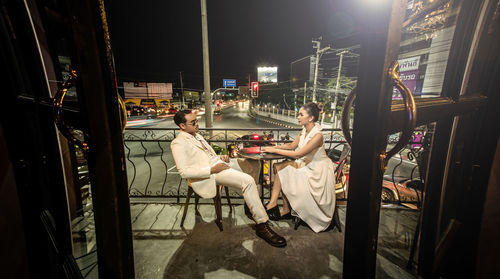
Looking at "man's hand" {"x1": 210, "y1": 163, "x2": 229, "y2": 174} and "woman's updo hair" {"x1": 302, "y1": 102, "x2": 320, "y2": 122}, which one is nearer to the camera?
"man's hand" {"x1": 210, "y1": 163, "x2": 229, "y2": 174}

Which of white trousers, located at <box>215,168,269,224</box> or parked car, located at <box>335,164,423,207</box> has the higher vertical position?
white trousers, located at <box>215,168,269,224</box>

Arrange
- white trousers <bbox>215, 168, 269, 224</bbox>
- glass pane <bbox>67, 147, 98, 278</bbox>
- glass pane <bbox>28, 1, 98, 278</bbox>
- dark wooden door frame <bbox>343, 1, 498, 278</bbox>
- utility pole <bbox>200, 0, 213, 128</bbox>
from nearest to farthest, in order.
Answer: dark wooden door frame <bbox>343, 1, 498, 278</bbox> → glass pane <bbox>28, 1, 98, 278</bbox> → glass pane <bbox>67, 147, 98, 278</bbox> → white trousers <bbox>215, 168, 269, 224</bbox> → utility pole <bbox>200, 0, 213, 128</bbox>

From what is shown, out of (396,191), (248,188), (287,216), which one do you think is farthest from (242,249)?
(396,191)

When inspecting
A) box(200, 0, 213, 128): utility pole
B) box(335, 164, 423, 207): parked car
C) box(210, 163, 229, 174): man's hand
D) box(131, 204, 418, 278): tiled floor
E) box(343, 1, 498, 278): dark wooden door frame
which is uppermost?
box(200, 0, 213, 128): utility pole

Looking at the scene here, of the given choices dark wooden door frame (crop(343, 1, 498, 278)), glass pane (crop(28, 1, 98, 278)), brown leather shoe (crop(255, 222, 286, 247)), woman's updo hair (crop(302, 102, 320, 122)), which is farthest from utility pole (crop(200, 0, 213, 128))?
dark wooden door frame (crop(343, 1, 498, 278))

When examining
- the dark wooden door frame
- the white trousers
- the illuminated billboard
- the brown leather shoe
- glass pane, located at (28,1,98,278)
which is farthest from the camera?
the illuminated billboard

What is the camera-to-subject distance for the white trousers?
2.46 m

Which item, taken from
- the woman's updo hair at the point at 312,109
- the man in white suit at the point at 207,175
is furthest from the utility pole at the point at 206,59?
the woman's updo hair at the point at 312,109

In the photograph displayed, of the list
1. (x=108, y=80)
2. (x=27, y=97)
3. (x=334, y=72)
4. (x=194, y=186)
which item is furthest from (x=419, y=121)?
(x=334, y=72)

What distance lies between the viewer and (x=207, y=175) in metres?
2.40

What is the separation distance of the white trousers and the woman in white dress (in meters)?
0.49

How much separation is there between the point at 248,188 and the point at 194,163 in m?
0.81

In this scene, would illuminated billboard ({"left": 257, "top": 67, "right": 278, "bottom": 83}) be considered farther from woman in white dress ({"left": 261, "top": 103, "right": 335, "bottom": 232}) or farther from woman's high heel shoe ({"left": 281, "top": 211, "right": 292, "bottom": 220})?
woman's high heel shoe ({"left": 281, "top": 211, "right": 292, "bottom": 220})

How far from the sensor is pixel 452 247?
1155 mm
